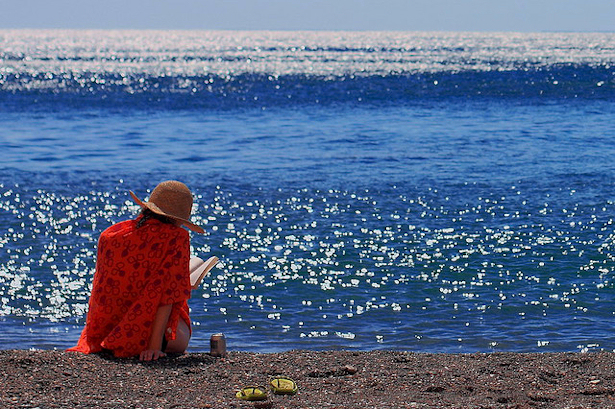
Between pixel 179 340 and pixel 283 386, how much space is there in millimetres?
964

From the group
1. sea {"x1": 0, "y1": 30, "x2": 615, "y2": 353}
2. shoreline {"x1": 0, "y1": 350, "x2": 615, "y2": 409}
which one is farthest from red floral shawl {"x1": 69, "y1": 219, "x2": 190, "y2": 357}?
sea {"x1": 0, "y1": 30, "x2": 615, "y2": 353}

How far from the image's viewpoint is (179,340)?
236 inches

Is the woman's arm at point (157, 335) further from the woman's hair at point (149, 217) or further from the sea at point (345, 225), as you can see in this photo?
the sea at point (345, 225)

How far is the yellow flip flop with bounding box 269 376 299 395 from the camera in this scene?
534 cm

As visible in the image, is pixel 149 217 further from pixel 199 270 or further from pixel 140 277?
pixel 199 270

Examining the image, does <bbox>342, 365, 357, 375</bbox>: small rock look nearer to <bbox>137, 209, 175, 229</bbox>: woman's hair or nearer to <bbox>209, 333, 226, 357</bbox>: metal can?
<bbox>209, 333, 226, 357</bbox>: metal can

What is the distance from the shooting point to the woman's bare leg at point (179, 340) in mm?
5980

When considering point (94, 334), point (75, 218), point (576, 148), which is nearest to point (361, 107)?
point (576, 148)

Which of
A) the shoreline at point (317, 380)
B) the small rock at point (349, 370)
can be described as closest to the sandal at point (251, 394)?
the shoreline at point (317, 380)

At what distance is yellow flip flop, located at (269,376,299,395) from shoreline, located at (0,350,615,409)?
5 centimetres

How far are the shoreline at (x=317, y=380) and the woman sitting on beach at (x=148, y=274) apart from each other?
0.18 meters

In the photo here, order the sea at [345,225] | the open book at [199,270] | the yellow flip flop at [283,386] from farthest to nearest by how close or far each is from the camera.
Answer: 1. the sea at [345,225]
2. the open book at [199,270]
3. the yellow flip flop at [283,386]

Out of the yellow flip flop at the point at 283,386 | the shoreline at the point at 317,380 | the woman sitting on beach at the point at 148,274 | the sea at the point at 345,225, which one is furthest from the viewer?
the sea at the point at 345,225

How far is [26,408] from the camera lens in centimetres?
477
